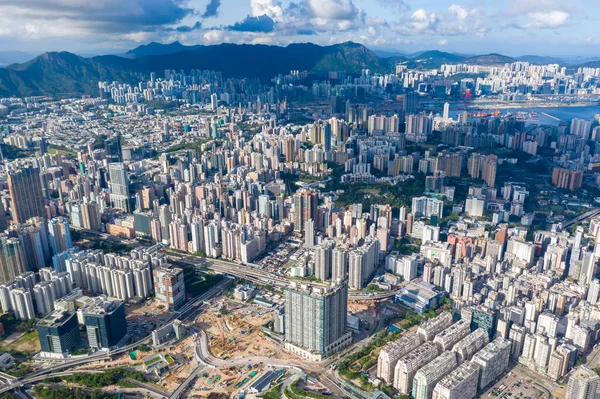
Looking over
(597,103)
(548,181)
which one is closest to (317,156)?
(548,181)

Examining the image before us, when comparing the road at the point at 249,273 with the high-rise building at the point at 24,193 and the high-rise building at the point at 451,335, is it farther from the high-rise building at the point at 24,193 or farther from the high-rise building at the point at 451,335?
the high-rise building at the point at 24,193

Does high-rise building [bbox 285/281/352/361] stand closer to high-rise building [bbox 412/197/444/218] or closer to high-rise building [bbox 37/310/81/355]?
high-rise building [bbox 37/310/81/355]

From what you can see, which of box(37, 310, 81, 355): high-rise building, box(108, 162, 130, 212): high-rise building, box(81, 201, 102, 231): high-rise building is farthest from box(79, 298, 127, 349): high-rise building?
box(108, 162, 130, 212): high-rise building

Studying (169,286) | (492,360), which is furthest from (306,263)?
(492,360)

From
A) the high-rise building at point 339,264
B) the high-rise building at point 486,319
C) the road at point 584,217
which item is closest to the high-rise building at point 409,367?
the high-rise building at point 486,319

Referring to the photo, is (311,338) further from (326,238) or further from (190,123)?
(190,123)
